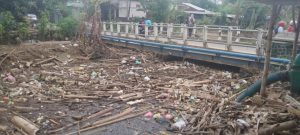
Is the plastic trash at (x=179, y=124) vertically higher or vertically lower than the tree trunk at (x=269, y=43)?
lower

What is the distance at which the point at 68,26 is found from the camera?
24.1 m

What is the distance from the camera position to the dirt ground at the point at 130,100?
6.91 m

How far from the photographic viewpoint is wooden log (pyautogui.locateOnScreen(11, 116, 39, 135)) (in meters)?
7.37

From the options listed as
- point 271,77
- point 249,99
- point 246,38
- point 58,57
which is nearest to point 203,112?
point 249,99

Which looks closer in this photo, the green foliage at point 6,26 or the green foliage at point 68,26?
the green foliage at point 6,26

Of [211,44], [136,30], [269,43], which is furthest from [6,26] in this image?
[269,43]

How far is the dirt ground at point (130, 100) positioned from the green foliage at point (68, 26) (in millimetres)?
7156

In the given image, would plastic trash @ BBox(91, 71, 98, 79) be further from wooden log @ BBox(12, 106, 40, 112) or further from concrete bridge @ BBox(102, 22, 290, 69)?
concrete bridge @ BBox(102, 22, 290, 69)

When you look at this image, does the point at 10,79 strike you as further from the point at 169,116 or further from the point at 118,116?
the point at 169,116

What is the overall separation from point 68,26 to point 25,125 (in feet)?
57.1

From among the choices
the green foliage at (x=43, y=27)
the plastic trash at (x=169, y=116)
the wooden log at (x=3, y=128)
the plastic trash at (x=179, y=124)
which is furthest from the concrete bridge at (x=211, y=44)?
the wooden log at (x=3, y=128)

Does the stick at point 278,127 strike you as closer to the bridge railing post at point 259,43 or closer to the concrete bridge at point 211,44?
the concrete bridge at point 211,44

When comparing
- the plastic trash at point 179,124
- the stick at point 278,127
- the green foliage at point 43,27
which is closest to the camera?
the stick at point 278,127

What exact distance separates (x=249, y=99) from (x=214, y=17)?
2607 cm
